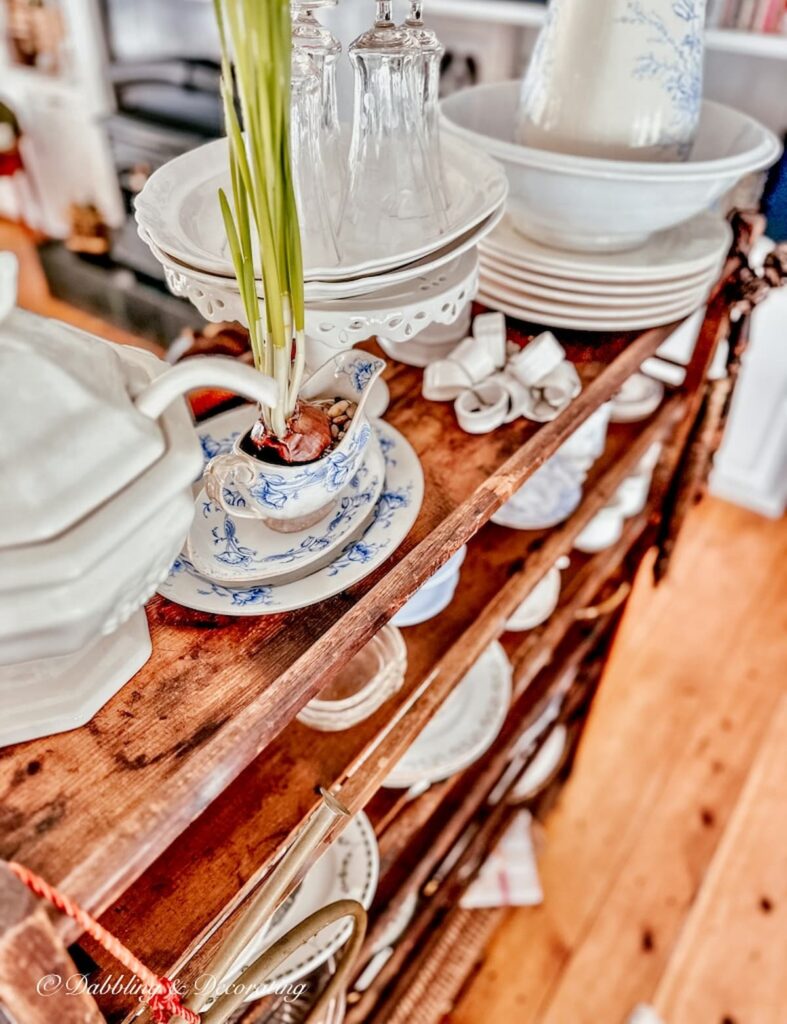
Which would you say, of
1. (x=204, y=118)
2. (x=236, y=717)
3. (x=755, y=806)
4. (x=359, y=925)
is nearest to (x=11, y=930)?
(x=236, y=717)

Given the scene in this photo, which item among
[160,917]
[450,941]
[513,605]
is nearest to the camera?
[160,917]

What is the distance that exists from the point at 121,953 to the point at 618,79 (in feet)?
2.22

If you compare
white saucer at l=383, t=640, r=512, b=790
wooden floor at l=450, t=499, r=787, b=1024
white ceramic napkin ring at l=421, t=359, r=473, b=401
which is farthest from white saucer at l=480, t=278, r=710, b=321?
wooden floor at l=450, t=499, r=787, b=1024

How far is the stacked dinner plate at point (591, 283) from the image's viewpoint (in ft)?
2.19

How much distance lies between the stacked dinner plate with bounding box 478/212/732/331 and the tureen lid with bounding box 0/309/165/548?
0.45 metres

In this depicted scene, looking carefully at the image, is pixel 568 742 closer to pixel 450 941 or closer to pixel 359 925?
pixel 450 941

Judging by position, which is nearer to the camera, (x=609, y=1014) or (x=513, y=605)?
(x=513, y=605)

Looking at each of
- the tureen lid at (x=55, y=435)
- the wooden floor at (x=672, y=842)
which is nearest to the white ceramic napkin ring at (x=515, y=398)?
the tureen lid at (x=55, y=435)

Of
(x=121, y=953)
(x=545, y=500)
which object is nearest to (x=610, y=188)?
(x=545, y=500)

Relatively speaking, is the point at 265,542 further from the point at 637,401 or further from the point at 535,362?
the point at 637,401

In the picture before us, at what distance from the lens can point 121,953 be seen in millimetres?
340

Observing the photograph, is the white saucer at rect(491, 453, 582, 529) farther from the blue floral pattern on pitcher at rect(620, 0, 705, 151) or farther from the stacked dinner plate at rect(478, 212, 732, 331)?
the blue floral pattern on pitcher at rect(620, 0, 705, 151)

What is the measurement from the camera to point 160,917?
1.44 feet

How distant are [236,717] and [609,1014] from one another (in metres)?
1.14
